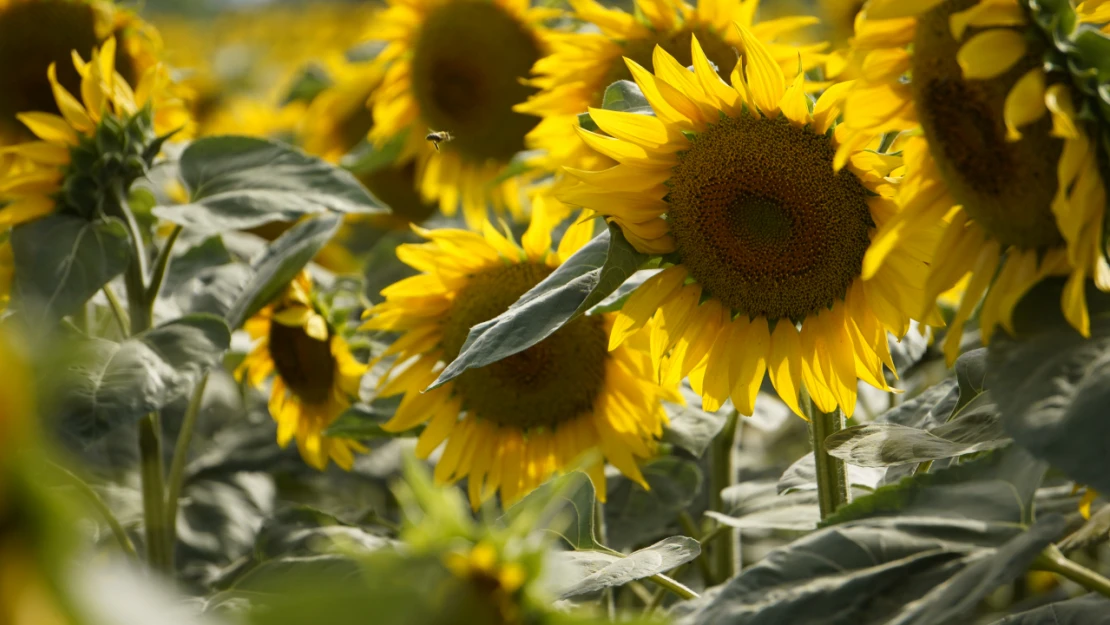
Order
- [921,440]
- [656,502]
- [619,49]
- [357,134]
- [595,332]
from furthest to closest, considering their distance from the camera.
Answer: [357,134], [619,49], [656,502], [595,332], [921,440]

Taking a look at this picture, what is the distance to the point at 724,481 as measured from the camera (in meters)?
1.57

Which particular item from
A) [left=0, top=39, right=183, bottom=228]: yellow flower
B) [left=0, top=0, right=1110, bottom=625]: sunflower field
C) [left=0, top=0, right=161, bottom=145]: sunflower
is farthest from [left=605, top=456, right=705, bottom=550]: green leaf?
[left=0, top=0, right=161, bottom=145]: sunflower

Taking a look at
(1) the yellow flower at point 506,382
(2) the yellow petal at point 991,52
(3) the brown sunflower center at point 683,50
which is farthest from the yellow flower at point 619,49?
(2) the yellow petal at point 991,52

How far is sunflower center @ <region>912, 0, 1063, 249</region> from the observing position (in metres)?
0.79

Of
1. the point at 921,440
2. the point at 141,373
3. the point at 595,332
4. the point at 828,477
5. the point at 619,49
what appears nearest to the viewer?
the point at 921,440

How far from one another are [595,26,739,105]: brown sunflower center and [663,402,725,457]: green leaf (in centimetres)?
44

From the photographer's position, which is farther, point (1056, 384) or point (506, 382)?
point (506, 382)

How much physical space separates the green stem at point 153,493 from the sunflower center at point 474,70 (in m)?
0.94

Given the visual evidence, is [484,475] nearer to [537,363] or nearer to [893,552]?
[537,363]

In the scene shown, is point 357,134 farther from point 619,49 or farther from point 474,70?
point 619,49

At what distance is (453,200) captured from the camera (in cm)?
235

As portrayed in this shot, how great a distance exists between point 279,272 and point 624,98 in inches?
21.2

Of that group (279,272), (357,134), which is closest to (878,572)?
(279,272)

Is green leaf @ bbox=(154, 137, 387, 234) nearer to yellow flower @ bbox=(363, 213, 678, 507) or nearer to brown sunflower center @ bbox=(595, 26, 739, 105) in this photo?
yellow flower @ bbox=(363, 213, 678, 507)
